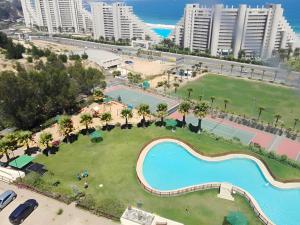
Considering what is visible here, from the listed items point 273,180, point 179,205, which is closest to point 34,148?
point 179,205

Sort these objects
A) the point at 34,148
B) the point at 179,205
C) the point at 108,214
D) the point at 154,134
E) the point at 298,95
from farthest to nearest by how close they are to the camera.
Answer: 1. the point at 298,95
2. the point at 154,134
3. the point at 34,148
4. the point at 179,205
5. the point at 108,214

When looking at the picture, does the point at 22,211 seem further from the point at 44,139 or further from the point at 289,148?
the point at 289,148

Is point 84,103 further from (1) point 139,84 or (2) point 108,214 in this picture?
(2) point 108,214

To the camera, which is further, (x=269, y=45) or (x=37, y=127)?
(x=269, y=45)

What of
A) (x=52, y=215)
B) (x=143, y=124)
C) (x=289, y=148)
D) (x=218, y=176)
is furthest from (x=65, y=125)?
(x=289, y=148)

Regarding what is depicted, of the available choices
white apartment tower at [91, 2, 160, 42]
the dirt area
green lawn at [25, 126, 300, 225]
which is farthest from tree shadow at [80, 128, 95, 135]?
white apartment tower at [91, 2, 160, 42]

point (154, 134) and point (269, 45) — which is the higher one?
point (269, 45)

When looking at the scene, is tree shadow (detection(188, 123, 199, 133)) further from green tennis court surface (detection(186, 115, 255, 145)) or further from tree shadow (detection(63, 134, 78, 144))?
tree shadow (detection(63, 134, 78, 144))
